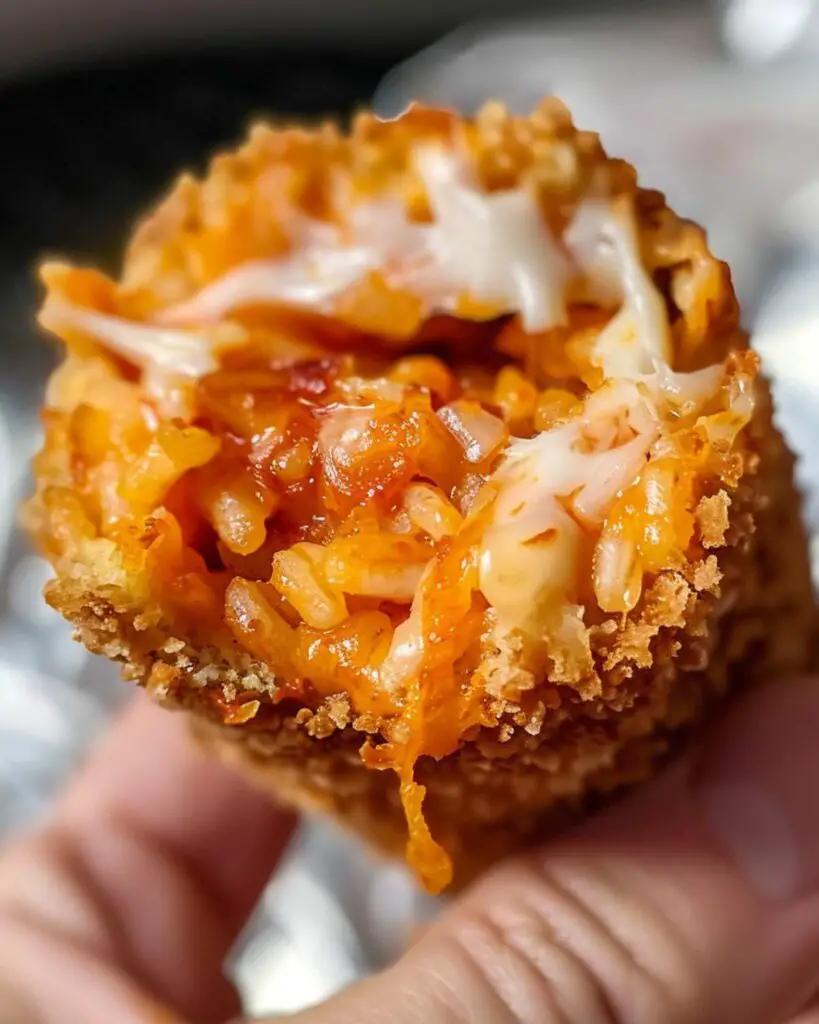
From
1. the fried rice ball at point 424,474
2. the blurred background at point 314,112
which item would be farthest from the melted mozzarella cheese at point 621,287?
the blurred background at point 314,112

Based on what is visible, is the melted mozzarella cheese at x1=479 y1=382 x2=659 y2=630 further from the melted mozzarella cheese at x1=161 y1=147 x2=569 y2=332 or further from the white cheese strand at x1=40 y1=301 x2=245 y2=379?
the white cheese strand at x1=40 y1=301 x2=245 y2=379

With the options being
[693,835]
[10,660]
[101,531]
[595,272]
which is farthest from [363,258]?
[10,660]

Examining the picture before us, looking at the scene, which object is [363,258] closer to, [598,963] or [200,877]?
→ [598,963]

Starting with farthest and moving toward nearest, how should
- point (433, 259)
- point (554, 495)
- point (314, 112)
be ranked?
point (314, 112)
point (433, 259)
point (554, 495)

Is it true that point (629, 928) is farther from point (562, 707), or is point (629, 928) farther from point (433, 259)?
point (433, 259)

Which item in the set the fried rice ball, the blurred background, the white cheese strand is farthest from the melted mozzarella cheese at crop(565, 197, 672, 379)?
the blurred background

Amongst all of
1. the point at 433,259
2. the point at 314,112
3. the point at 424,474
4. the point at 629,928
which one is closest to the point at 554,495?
the point at 424,474
